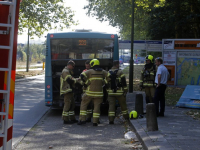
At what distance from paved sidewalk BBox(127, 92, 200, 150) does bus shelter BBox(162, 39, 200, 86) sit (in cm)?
1186

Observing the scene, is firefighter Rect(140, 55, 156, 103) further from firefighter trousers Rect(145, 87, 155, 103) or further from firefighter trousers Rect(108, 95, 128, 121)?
firefighter trousers Rect(108, 95, 128, 121)

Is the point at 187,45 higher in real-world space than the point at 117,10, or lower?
lower

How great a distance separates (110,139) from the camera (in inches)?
319

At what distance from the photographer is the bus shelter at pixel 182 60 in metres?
22.2

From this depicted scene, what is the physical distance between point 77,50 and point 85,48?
286 mm

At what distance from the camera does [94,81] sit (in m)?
9.88

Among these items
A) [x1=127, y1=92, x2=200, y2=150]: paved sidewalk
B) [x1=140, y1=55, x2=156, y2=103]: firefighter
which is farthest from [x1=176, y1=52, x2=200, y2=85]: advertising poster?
[x1=127, y1=92, x2=200, y2=150]: paved sidewalk

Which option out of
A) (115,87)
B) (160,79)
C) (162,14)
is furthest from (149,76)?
(162,14)

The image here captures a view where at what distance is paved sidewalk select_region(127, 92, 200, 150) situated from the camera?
6.58 meters

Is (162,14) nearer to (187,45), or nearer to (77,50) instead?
(187,45)

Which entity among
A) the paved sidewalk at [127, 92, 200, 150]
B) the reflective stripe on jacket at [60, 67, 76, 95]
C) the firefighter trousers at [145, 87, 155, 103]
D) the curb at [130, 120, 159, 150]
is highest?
the reflective stripe on jacket at [60, 67, 76, 95]

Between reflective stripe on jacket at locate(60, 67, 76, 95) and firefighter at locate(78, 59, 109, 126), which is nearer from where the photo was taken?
firefighter at locate(78, 59, 109, 126)

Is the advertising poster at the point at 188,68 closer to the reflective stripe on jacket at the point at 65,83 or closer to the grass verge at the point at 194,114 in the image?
the grass verge at the point at 194,114

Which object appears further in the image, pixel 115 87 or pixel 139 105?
pixel 139 105
